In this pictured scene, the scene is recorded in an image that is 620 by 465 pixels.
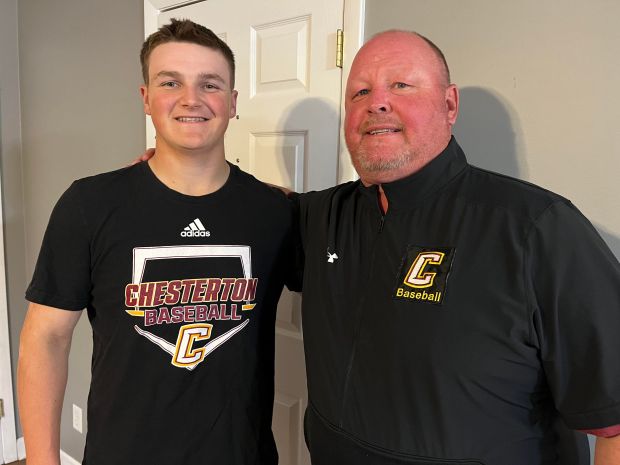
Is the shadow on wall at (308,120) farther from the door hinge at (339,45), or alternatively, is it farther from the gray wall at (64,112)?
the gray wall at (64,112)

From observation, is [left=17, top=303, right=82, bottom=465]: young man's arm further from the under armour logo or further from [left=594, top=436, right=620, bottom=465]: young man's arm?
[left=594, top=436, right=620, bottom=465]: young man's arm

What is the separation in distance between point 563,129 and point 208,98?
82cm

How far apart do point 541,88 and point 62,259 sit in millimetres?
1161

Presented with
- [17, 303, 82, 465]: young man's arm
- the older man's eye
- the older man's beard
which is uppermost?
the older man's eye

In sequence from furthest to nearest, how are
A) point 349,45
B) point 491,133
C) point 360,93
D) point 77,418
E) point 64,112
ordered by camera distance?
point 77,418 → point 64,112 → point 349,45 → point 491,133 → point 360,93

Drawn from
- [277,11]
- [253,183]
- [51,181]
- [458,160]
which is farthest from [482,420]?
[51,181]

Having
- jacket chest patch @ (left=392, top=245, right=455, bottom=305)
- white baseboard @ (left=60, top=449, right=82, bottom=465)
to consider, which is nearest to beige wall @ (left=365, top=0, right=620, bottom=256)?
jacket chest patch @ (left=392, top=245, right=455, bottom=305)

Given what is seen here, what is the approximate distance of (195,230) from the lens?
3.44ft

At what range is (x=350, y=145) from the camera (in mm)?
977

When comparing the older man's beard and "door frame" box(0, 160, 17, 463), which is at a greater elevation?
the older man's beard

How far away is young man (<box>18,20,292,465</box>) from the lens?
101cm

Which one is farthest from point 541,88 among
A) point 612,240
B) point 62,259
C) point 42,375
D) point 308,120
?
point 42,375

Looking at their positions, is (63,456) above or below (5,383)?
below

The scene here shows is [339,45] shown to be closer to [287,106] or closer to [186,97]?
[287,106]
